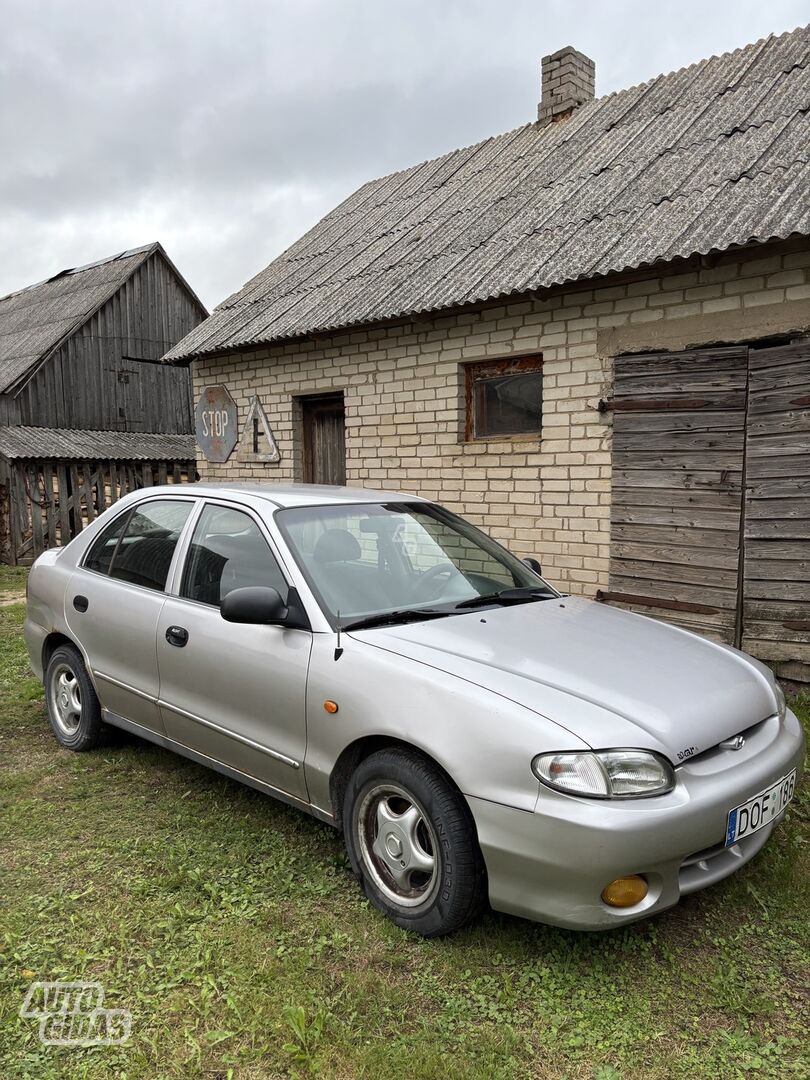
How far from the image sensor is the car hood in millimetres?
2438

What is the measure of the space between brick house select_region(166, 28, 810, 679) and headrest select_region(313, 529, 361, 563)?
11.5ft

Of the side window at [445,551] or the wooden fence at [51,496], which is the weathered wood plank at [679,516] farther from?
the wooden fence at [51,496]

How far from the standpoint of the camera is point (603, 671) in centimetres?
270

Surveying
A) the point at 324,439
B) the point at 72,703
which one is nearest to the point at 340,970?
the point at 72,703

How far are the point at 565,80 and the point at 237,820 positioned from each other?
954 cm

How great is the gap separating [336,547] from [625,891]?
5.76 ft

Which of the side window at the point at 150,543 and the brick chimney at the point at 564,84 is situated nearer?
the side window at the point at 150,543

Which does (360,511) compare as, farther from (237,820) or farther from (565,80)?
(565,80)

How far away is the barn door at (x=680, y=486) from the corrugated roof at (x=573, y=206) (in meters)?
0.92

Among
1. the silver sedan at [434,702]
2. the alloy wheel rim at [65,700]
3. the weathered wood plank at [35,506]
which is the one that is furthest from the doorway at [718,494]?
the weathered wood plank at [35,506]

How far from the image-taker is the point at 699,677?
9.20ft

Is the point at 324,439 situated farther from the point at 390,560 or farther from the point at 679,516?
the point at 390,560

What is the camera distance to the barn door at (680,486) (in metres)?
5.77

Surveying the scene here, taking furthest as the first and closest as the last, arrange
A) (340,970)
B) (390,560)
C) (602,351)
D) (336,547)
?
1. (602,351)
2. (390,560)
3. (336,547)
4. (340,970)
